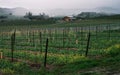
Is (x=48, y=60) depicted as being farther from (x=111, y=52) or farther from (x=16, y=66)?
(x=111, y=52)

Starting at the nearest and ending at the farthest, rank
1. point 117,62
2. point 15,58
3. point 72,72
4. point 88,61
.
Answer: point 72,72, point 117,62, point 88,61, point 15,58

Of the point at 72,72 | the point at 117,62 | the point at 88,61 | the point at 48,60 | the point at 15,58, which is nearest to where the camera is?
the point at 72,72

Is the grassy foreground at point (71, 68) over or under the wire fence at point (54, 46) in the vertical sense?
over

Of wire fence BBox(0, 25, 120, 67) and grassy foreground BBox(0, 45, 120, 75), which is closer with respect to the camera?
grassy foreground BBox(0, 45, 120, 75)

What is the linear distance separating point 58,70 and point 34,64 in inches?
104

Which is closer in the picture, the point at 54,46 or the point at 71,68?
the point at 71,68

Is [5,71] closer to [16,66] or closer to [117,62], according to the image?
[16,66]

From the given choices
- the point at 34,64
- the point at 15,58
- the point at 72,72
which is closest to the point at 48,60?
the point at 34,64

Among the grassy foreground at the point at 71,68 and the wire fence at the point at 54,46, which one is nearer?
the grassy foreground at the point at 71,68

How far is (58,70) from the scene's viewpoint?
17453 millimetres

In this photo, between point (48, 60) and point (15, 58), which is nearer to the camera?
point (48, 60)

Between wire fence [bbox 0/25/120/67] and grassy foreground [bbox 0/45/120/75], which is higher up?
grassy foreground [bbox 0/45/120/75]

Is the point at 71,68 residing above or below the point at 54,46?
above

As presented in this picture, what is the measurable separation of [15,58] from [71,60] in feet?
13.2
